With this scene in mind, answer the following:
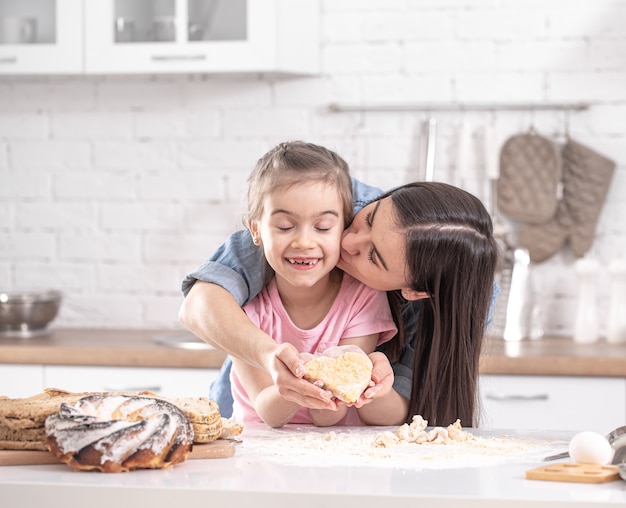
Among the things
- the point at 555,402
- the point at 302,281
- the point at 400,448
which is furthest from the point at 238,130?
the point at 400,448

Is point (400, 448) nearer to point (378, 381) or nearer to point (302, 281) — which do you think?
point (378, 381)

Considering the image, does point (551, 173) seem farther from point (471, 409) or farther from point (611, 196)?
point (471, 409)

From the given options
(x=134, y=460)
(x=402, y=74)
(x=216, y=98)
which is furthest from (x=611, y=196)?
(x=134, y=460)

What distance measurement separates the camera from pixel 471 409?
1782 mm

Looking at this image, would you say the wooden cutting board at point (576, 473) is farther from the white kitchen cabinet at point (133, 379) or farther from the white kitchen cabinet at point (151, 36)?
the white kitchen cabinet at point (151, 36)

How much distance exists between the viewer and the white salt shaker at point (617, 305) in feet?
9.92

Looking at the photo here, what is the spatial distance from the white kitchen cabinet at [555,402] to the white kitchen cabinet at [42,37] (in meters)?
1.60

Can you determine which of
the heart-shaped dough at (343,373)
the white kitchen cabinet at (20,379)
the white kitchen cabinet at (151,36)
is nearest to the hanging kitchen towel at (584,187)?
the white kitchen cabinet at (151,36)

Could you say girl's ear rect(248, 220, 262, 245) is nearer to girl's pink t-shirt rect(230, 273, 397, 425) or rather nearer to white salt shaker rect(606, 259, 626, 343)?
girl's pink t-shirt rect(230, 273, 397, 425)

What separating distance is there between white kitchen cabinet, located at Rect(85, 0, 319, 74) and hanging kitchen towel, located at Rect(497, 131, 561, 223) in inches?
30.6

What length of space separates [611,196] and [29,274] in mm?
1970

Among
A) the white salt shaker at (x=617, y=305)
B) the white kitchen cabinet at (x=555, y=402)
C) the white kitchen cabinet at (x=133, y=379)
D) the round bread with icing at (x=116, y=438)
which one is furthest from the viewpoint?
the white salt shaker at (x=617, y=305)

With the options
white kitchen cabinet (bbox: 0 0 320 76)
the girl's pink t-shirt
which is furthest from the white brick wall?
the girl's pink t-shirt

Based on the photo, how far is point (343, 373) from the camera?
146cm
